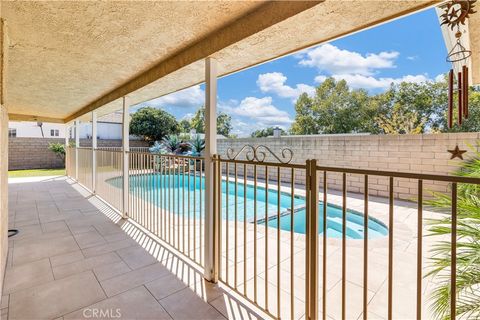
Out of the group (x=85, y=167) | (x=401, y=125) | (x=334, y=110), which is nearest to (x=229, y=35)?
(x=85, y=167)

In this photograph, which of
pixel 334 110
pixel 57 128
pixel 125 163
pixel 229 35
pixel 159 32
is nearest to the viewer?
pixel 229 35

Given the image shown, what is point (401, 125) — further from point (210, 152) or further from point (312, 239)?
point (312, 239)

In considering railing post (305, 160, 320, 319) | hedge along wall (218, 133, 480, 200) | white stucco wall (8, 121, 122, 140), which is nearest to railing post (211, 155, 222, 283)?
railing post (305, 160, 320, 319)

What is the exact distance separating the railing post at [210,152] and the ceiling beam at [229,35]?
170 mm

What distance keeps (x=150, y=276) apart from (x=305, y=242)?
5.15ft

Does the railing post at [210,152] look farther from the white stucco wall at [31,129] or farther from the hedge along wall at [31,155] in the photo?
the white stucco wall at [31,129]

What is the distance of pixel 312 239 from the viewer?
1.50m

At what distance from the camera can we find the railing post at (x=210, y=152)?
230cm

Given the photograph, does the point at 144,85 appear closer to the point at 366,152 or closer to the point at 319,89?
the point at 366,152

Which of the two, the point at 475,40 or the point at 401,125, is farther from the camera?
the point at 401,125

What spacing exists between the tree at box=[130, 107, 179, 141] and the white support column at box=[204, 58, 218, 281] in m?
16.7

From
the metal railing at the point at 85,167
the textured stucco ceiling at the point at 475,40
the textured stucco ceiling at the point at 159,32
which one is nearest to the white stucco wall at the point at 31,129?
the metal railing at the point at 85,167

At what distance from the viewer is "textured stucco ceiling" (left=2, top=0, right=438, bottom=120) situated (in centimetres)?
159

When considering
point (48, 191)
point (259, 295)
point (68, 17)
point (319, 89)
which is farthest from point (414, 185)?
point (319, 89)
